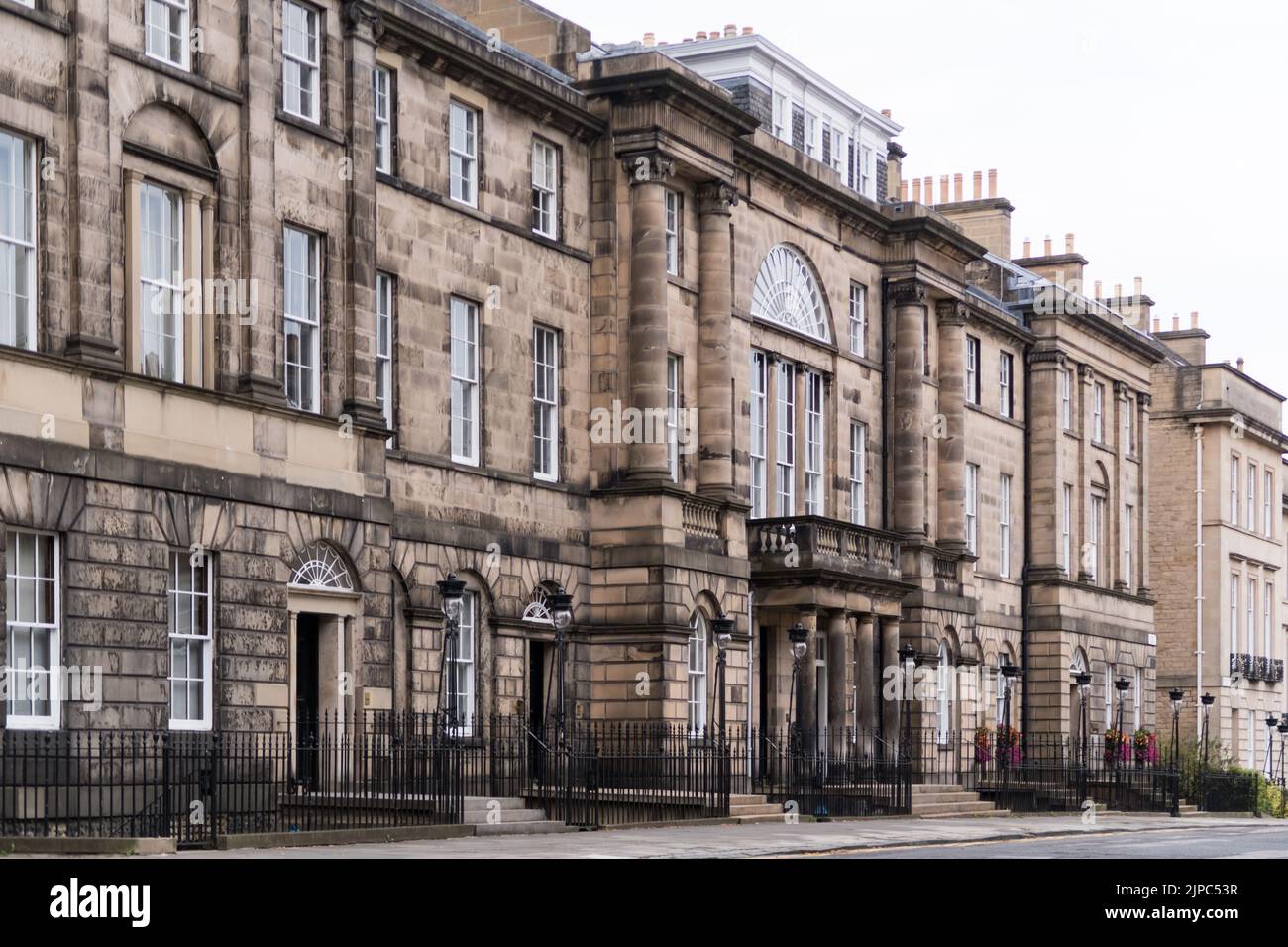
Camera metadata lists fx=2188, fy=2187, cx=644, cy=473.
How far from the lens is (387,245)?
32.1 metres

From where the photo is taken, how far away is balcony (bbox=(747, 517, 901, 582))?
1607 inches

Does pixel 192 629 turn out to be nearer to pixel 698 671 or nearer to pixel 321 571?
pixel 321 571

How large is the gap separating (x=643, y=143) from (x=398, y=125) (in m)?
5.80

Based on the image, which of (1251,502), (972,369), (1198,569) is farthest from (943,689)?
(1251,502)

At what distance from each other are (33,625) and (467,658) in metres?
10.5

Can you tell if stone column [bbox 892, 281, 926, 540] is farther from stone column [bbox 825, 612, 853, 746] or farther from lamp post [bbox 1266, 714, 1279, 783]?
lamp post [bbox 1266, 714, 1279, 783]

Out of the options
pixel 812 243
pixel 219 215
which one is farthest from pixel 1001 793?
pixel 219 215

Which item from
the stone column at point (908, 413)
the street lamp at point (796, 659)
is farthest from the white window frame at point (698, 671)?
the stone column at point (908, 413)

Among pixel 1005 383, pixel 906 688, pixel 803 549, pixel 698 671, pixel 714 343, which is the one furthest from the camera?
pixel 1005 383

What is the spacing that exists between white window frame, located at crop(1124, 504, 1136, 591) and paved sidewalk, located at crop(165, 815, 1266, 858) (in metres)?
23.9

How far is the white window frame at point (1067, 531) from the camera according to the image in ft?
189

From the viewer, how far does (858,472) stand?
4697 cm

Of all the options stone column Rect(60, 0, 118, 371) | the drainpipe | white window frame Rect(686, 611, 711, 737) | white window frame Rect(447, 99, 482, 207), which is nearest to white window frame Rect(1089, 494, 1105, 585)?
the drainpipe
